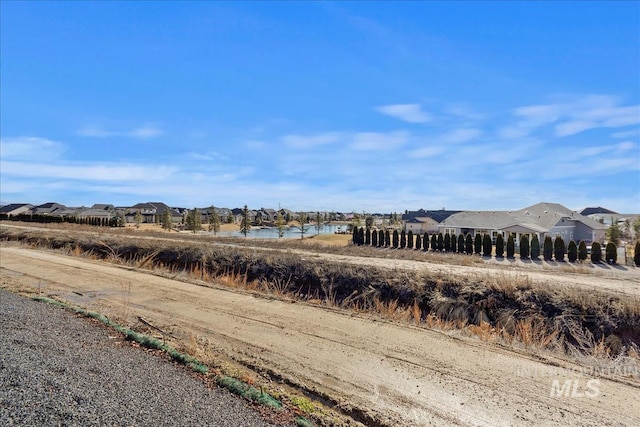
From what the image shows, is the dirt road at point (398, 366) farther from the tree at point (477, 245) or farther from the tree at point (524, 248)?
the tree at point (524, 248)

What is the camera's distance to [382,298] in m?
10.5

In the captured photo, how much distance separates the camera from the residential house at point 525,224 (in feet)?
139

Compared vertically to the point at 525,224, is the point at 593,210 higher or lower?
higher

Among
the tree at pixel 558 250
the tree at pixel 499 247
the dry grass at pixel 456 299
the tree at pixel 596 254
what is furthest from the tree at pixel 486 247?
the dry grass at pixel 456 299

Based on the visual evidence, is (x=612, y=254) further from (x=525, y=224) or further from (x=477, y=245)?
(x=525, y=224)

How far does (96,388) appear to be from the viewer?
426 cm

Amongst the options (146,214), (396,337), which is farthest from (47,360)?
(146,214)

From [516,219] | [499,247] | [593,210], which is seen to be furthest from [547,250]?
[593,210]

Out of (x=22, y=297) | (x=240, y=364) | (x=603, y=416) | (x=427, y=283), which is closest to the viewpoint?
(x=603, y=416)

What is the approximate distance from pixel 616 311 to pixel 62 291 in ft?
45.6

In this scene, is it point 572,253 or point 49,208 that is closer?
point 572,253

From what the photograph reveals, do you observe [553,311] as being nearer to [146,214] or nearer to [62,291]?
[62,291]

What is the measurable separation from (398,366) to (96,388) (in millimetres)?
3960

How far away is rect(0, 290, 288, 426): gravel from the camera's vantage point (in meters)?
3.69
